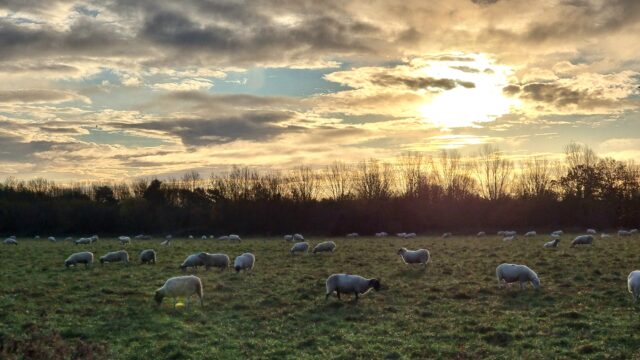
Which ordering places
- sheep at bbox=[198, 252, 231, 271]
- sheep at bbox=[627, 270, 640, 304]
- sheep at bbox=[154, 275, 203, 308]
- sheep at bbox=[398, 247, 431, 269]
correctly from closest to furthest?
sheep at bbox=[627, 270, 640, 304], sheep at bbox=[154, 275, 203, 308], sheep at bbox=[398, 247, 431, 269], sheep at bbox=[198, 252, 231, 271]

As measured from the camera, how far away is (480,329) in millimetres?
14406

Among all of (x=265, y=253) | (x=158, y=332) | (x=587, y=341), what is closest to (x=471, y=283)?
(x=587, y=341)

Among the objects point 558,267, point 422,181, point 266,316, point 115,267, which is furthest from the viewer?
point 422,181

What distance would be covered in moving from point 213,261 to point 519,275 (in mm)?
16108

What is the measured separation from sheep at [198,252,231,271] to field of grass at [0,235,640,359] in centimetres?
130

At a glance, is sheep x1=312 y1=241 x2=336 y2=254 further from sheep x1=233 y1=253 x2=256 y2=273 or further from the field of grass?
the field of grass

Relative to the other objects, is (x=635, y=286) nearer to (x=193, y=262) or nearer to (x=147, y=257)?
(x=193, y=262)

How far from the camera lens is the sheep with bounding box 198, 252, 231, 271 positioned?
28.6m

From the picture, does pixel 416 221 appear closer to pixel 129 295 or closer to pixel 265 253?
pixel 265 253

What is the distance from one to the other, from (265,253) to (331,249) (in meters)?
4.97

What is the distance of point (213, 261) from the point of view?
94.2ft

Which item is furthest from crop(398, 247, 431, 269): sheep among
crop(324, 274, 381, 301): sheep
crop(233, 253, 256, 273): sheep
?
crop(324, 274, 381, 301): sheep

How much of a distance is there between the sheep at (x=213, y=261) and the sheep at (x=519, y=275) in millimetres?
14962

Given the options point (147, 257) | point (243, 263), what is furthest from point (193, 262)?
point (147, 257)
